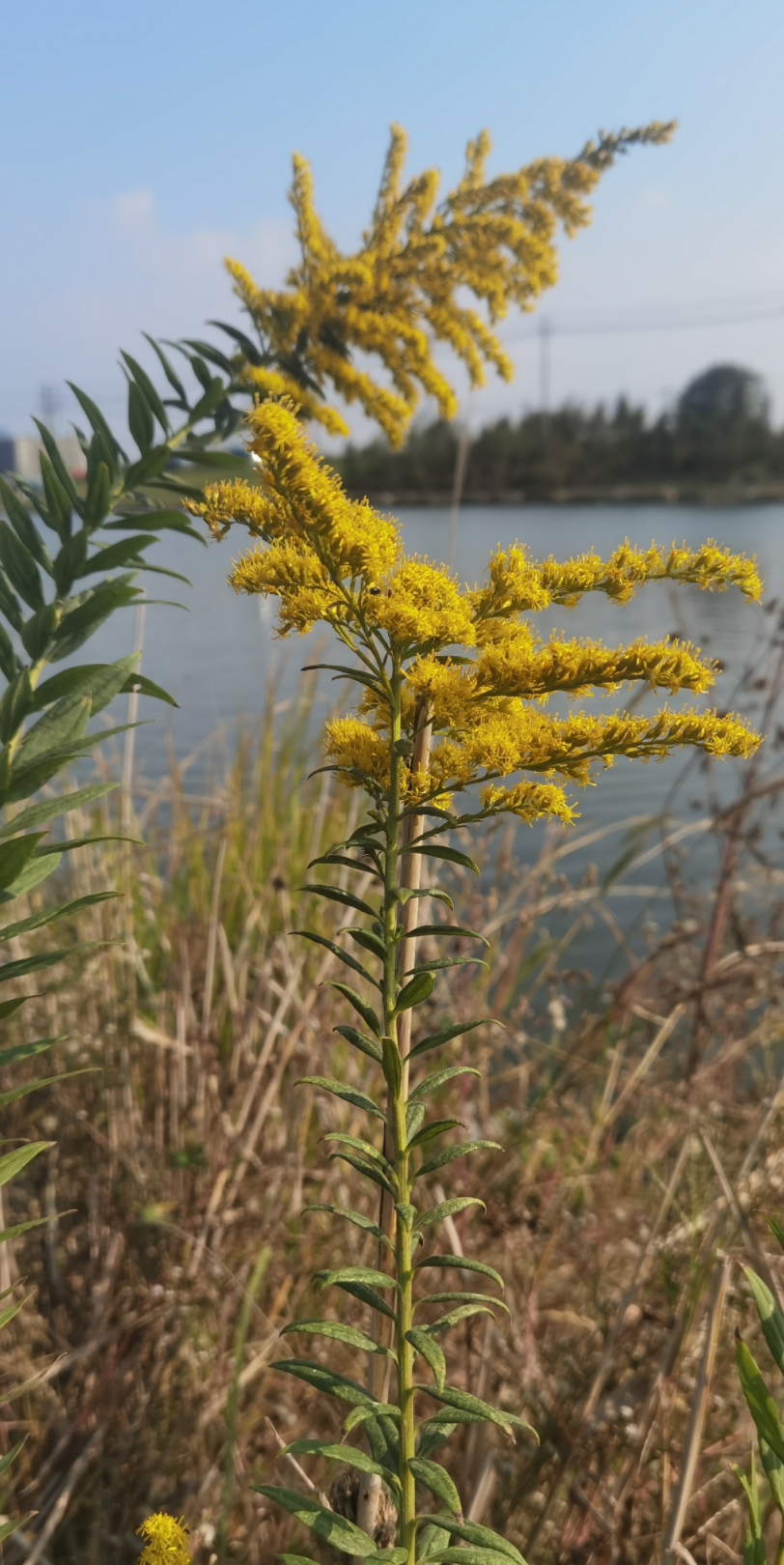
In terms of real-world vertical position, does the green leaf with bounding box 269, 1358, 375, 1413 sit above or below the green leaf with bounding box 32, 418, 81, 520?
below

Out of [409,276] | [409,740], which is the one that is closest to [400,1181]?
[409,740]

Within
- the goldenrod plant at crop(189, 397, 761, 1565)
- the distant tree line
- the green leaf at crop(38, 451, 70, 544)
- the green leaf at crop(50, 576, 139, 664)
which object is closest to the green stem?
the goldenrod plant at crop(189, 397, 761, 1565)

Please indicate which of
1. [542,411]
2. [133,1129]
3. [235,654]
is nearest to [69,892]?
[133,1129]

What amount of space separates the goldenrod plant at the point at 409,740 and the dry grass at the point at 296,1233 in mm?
413

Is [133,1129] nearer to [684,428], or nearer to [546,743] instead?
[546,743]

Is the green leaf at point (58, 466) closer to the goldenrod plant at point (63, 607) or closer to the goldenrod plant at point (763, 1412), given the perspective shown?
the goldenrod plant at point (63, 607)

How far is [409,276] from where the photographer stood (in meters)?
1.23

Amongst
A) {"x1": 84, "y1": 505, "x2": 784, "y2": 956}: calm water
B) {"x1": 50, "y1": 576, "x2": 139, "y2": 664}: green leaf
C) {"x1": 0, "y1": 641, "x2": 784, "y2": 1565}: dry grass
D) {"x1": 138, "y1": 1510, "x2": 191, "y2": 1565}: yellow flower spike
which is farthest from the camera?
{"x1": 84, "y1": 505, "x2": 784, "y2": 956}: calm water

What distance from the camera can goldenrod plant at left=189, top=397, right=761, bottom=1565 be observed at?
0.60m

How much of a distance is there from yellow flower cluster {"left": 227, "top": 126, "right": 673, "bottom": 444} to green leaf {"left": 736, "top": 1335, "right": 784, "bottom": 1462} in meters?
0.92

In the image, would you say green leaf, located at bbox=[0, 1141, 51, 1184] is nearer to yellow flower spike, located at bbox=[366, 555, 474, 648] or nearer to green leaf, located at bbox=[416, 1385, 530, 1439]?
green leaf, located at bbox=[416, 1385, 530, 1439]

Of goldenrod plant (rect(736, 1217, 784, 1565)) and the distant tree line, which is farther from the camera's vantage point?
the distant tree line

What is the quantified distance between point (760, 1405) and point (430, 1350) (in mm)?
250

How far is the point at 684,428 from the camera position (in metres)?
30.2
